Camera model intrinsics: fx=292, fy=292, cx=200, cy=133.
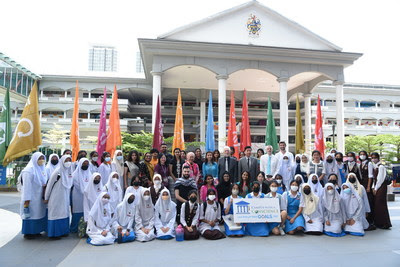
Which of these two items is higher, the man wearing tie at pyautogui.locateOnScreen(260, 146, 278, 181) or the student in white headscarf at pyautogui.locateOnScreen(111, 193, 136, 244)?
the man wearing tie at pyautogui.locateOnScreen(260, 146, 278, 181)

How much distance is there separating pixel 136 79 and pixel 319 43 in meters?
15.4

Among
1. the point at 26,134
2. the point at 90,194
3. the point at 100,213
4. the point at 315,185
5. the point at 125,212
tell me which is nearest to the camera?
the point at 100,213

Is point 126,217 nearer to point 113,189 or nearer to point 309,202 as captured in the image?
point 113,189

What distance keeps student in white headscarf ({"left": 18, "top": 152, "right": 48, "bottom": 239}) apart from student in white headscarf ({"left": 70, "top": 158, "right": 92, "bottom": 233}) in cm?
58

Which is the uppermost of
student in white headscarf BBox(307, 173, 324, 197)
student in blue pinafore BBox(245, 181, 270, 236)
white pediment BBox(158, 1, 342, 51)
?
white pediment BBox(158, 1, 342, 51)

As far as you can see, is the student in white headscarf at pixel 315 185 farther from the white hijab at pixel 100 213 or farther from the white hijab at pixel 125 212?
the white hijab at pixel 100 213

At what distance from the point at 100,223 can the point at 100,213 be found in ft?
0.65

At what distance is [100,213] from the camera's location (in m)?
5.71

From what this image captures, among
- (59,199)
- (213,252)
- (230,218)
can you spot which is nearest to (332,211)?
(230,218)

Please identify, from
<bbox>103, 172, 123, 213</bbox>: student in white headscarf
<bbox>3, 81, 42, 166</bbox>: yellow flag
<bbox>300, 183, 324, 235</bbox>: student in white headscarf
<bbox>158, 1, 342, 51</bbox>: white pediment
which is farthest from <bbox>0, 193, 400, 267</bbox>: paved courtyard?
<bbox>158, 1, 342, 51</bbox>: white pediment

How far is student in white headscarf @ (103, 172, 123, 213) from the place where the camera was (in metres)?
6.26

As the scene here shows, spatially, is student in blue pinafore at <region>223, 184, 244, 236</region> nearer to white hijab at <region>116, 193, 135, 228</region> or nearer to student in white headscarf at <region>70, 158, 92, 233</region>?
white hijab at <region>116, 193, 135, 228</region>

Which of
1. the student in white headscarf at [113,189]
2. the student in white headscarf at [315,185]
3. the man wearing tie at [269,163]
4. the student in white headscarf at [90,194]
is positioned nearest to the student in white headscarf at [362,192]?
the student in white headscarf at [315,185]

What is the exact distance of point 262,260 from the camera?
470 centimetres
